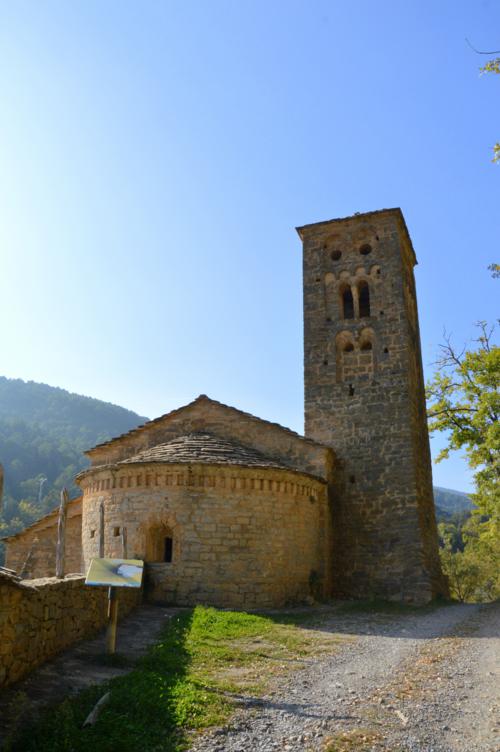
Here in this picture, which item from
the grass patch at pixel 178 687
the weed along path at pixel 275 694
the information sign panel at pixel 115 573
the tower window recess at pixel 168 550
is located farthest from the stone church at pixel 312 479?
the weed along path at pixel 275 694

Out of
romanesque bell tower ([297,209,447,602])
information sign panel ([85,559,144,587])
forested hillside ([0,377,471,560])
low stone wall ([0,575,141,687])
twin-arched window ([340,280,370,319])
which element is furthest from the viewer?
forested hillside ([0,377,471,560])

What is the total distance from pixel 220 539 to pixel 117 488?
284 centimetres

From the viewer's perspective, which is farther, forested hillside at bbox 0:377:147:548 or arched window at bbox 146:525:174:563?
forested hillside at bbox 0:377:147:548

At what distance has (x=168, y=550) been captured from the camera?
14547mm

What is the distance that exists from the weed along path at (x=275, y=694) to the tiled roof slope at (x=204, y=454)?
13.9 feet

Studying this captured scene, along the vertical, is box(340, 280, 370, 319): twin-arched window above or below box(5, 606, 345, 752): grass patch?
above

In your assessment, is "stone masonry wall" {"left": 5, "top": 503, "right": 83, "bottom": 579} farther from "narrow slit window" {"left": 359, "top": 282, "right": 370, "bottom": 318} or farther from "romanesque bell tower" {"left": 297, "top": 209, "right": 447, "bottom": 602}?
"narrow slit window" {"left": 359, "top": 282, "right": 370, "bottom": 318}

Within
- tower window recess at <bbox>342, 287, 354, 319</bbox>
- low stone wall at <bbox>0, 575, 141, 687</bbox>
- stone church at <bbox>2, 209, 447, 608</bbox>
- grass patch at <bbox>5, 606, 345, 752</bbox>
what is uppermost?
tower window recess at <bbox>342, 287, 354, 319</bbox>

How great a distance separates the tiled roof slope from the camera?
14.3m

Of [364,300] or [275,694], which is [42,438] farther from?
[275,694]

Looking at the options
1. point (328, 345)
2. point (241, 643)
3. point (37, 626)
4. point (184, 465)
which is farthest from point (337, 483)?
point (37, 626)

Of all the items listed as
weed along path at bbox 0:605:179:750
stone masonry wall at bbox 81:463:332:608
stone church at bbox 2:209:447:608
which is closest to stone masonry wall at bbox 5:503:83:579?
stone church at bbox 2:209:447:608

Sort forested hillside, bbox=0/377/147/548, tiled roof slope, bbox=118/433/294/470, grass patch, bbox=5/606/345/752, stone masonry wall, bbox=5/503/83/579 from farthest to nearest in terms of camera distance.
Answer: forested hillside, bbox=0/377/147/548, stone masonry wall, bbox=5/503/83/579, tiled roof slope, bbox=118/433/294/470, grass patch, bbox=5/606/345/752

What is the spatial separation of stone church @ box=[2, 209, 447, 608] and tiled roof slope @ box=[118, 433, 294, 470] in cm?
7
